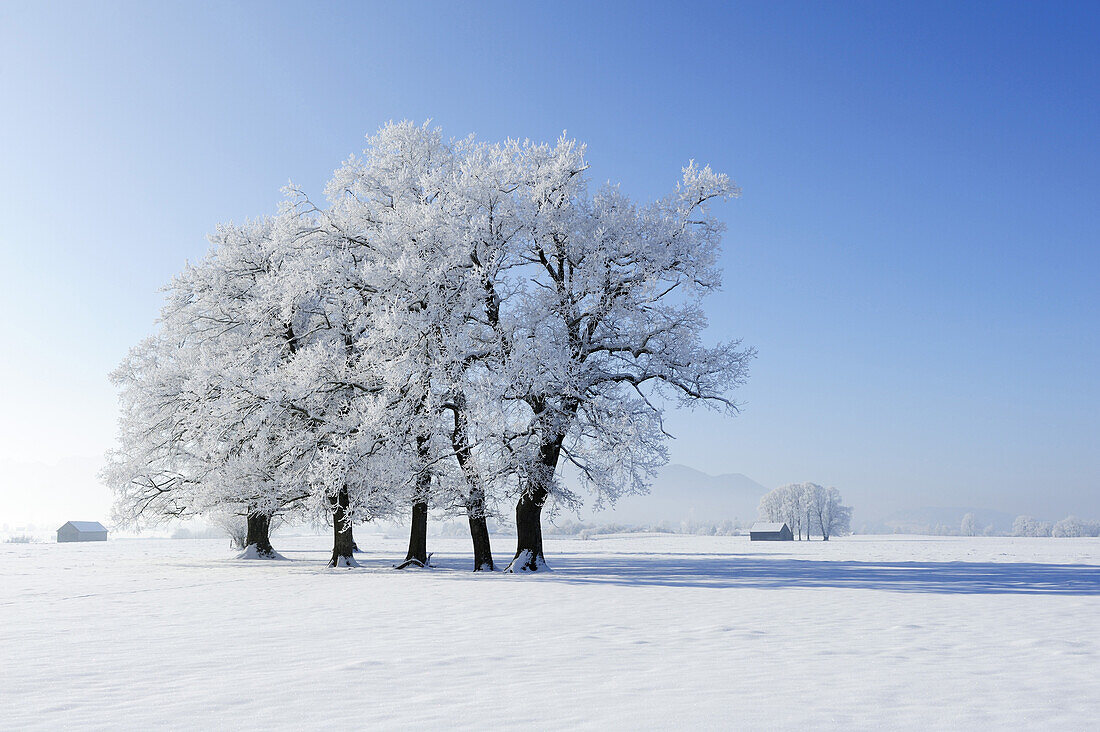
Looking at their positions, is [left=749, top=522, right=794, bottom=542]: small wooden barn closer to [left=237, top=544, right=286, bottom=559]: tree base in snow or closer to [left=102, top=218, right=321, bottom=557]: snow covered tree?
[left=237, top=544, right=286, bottom=559]: tree base in snow

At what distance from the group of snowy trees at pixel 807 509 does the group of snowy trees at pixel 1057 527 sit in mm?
50624

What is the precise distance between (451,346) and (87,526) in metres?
112

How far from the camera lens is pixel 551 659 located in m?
9.04

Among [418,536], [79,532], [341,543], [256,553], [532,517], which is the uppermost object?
[532,517]

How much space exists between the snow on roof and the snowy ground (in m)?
106

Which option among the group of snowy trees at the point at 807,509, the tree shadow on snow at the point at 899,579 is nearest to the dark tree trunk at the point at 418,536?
the tree shadow on snow at the point at 899,579

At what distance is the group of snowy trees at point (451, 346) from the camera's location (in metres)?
23.5

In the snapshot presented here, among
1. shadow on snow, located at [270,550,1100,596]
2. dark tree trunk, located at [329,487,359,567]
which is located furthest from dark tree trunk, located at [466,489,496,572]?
dark tree trunk, located at [329,487,359,567]

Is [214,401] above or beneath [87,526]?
above

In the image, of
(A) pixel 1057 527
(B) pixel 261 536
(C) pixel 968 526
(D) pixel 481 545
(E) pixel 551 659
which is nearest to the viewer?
(E) pixel 551 659

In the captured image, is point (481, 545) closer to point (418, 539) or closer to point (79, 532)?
point (418, 539)

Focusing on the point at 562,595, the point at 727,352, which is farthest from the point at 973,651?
the point at 727,352

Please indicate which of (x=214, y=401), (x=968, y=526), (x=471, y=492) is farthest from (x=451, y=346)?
(x=968, y=526)

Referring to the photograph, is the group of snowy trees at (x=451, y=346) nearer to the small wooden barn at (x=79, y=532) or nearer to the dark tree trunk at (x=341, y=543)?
the dark tree trunk at (x=341, y=543)
